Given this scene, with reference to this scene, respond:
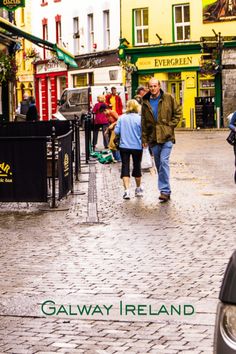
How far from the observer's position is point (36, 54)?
220ft

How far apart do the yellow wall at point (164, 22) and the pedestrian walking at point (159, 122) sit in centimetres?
3815

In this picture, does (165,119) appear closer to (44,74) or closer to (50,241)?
(50,241)

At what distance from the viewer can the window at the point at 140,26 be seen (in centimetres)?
5775

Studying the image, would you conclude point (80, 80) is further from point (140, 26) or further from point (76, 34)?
point (140, 26)

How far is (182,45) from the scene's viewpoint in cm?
5525

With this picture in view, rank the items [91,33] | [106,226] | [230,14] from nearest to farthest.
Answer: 1. [106,226]
2. [230,14]
3. [91,33]

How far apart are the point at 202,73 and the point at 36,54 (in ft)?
52.4

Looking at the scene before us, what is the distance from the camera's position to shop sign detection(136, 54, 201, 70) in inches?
2170

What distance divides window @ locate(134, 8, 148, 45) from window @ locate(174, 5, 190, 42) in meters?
2.19

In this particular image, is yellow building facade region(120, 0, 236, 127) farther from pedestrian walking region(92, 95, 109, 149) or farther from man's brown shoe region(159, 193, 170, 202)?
man's brown shoe region(159, 193, 170, 202)

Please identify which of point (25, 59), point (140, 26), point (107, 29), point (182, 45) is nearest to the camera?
point (182, 45)

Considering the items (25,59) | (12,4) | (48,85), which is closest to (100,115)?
(12,4)

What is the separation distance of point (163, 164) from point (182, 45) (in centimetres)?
3954

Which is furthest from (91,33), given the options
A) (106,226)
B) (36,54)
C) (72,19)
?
(106,226)
